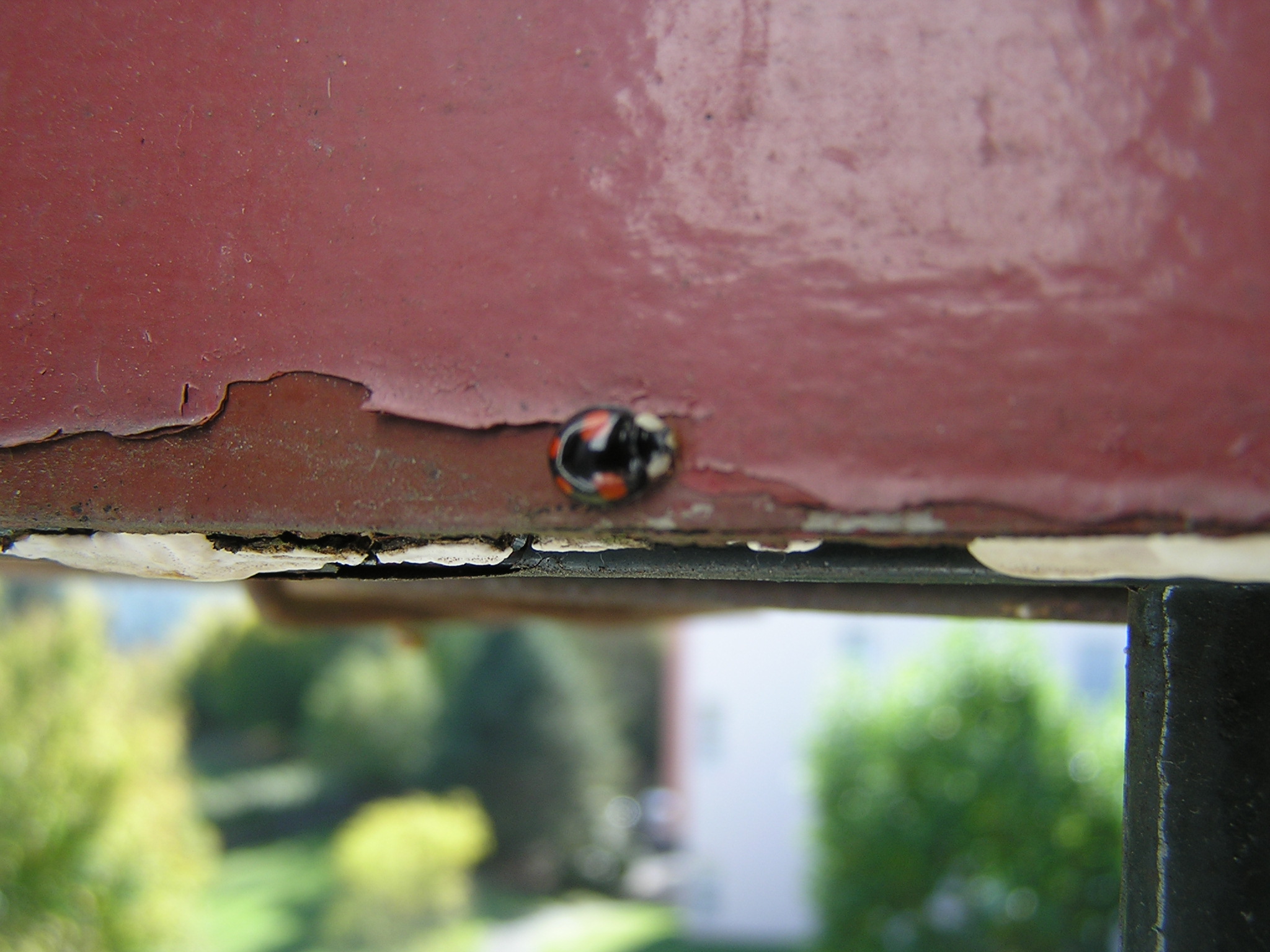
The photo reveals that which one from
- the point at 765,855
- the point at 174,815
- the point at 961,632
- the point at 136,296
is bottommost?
the point at 765,855

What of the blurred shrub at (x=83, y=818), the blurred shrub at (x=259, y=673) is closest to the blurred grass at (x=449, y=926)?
the blurred shrub at (x=83, y=818)

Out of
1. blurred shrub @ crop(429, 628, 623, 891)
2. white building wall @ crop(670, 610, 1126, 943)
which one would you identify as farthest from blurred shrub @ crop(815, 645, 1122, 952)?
blurred shrub @ crop(429, 628, 623, 891)

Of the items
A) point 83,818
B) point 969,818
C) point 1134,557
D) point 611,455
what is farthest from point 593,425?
point 969,818

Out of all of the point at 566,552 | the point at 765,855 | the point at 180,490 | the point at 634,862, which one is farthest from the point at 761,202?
the point at 634,862

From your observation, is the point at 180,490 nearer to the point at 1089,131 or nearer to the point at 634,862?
the point at 1089,131

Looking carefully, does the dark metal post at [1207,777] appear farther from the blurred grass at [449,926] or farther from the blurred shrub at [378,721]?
the blurred shrub at [378,721]

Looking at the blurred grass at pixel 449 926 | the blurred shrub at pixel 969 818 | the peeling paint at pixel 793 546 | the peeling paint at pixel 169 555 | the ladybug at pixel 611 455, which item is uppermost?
the ladybug at pixel 611 455
